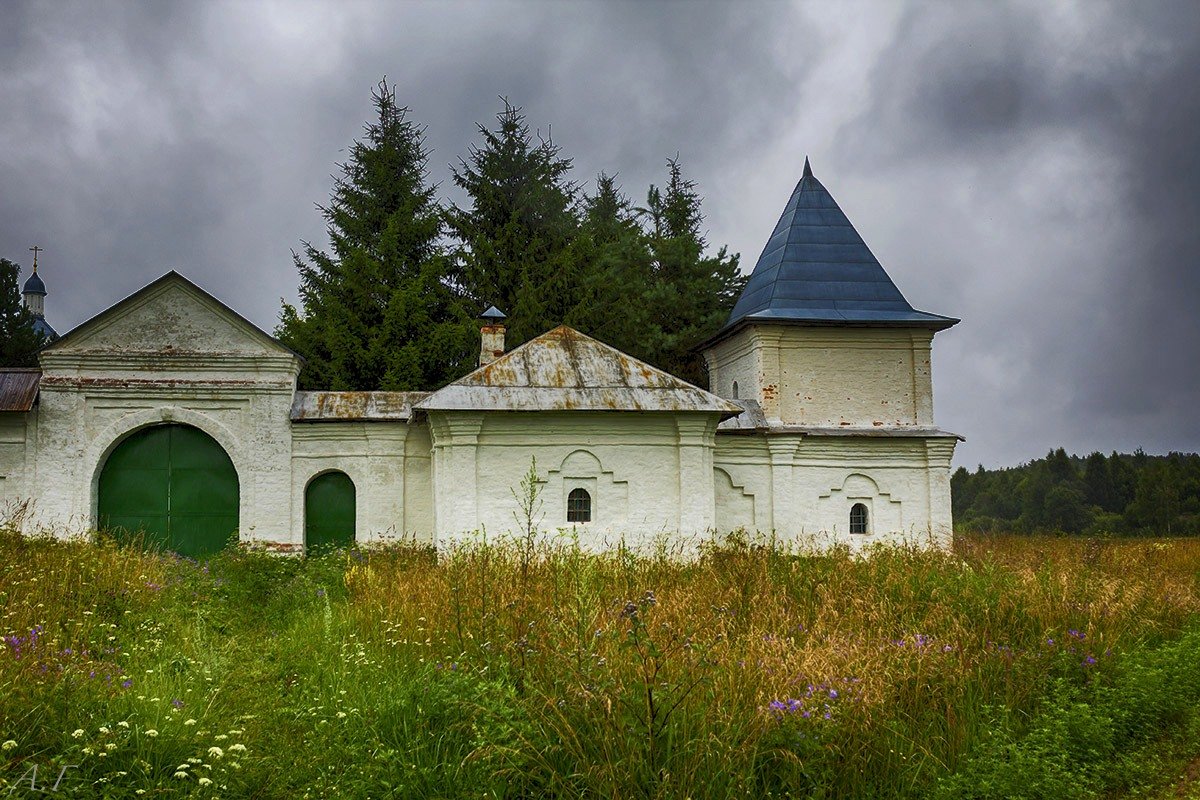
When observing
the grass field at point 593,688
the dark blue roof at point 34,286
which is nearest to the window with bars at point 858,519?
the grass field at point 593,688

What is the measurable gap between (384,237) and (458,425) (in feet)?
34.1

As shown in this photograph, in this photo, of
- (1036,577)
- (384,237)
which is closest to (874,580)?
(1036,577)

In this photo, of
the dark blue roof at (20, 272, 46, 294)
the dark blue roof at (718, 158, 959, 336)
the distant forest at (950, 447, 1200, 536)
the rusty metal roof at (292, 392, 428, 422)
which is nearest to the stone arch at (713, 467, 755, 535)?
the dark blue roof at (718, 158, 959, 336)

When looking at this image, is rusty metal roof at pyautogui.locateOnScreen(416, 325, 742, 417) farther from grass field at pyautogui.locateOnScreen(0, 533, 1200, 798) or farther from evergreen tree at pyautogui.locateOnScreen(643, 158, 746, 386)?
evergreen tree at pyautogui.locateOnScreen(643, 158, 746, 386)

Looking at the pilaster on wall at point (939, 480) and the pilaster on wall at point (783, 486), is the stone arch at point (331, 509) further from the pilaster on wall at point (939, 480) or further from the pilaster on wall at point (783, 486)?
the pilaster on wall at point (939, 480)

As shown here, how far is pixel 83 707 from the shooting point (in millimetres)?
4598

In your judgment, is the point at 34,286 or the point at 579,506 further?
the point at 34,286

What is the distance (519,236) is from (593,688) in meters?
19.0

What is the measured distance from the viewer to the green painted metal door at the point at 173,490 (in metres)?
13.0

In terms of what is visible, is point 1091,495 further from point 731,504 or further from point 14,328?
point 14,328

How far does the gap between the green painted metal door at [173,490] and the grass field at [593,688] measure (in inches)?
187

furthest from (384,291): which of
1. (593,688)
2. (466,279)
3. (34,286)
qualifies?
(34,286)

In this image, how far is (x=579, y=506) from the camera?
1249 centimetres

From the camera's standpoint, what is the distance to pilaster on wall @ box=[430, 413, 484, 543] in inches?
470
